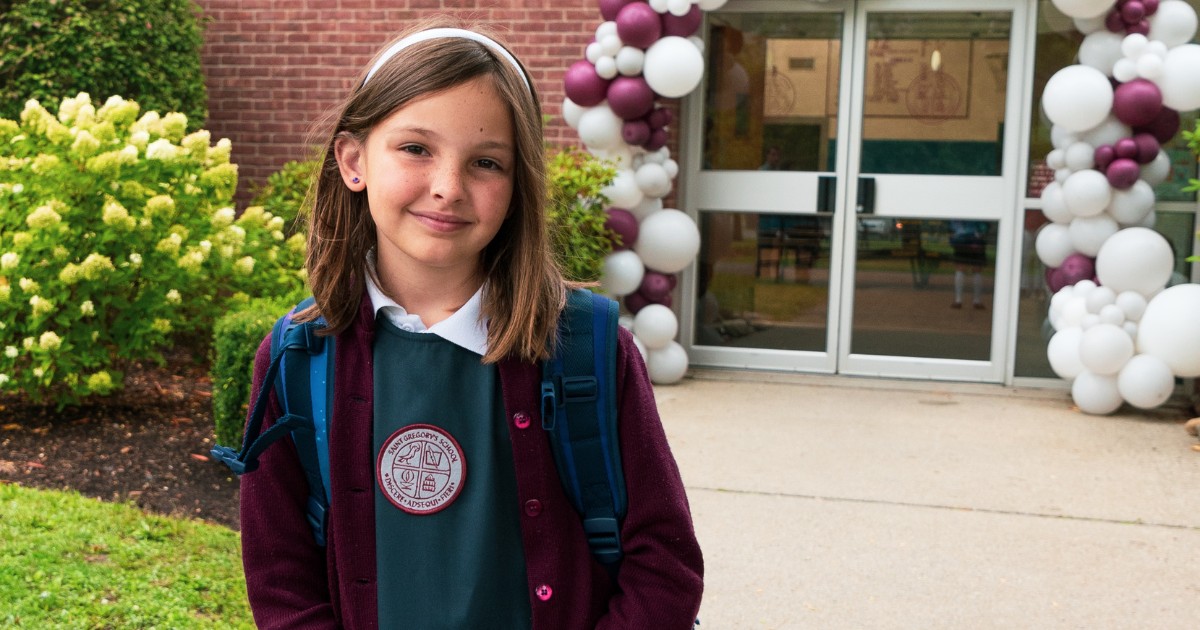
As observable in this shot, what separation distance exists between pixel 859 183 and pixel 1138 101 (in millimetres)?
1897

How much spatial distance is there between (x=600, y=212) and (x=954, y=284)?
99.7 inches

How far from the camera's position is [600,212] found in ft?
24.1

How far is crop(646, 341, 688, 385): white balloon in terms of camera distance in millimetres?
7828

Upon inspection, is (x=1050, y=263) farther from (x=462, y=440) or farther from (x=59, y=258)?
(x=462, y=440)

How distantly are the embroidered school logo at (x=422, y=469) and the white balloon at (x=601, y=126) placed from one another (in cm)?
583

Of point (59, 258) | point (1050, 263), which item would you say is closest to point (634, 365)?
point (59, 258)

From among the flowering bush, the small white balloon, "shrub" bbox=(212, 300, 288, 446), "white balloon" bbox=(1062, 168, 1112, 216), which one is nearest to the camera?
"shrub" bbox=(212, 300, 288, 446)

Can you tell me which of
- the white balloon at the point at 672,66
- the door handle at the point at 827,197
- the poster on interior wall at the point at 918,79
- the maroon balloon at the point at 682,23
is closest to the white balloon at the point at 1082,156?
the poster on interior wall at the point at 918,79

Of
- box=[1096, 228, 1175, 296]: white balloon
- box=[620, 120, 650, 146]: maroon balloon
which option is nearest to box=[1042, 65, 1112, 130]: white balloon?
box=[1096, 228, 1175, 296]: white balloon

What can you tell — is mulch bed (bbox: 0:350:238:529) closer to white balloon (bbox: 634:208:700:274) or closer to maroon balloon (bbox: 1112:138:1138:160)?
white balloon (bbox: 634:208:700:274)

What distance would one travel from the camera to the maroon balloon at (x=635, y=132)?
24.1 feet

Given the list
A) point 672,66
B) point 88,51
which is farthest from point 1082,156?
point 88,51

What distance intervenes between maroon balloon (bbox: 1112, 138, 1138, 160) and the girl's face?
6018 millimetres

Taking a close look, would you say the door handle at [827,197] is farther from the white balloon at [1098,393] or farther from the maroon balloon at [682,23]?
the white balloon at [1098,393]
